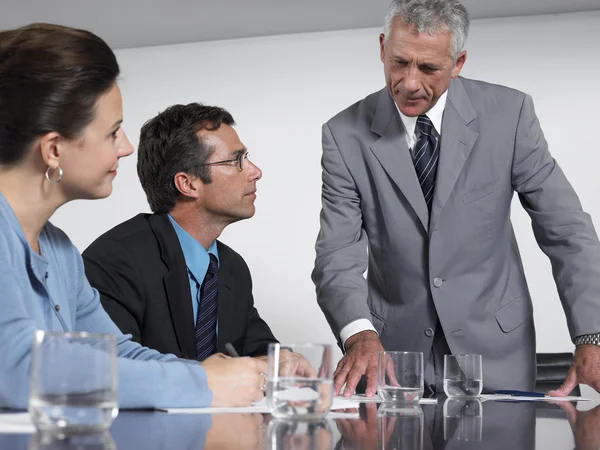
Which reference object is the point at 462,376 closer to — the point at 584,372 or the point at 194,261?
the point at 584,372

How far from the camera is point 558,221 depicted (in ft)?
8.32

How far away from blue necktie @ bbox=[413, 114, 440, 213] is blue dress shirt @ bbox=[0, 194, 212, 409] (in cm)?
107

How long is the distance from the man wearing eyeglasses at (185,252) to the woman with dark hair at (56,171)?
31.0 inches

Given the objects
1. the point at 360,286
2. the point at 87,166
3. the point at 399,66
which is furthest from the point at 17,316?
the point at 399,66

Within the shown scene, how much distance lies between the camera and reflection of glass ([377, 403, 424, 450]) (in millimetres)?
1044

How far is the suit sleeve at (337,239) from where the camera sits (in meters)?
2.50

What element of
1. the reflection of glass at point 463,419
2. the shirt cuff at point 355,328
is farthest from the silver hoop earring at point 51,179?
the shirt cuff at point 355,328

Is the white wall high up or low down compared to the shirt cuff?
up

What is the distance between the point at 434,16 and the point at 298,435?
163 cm

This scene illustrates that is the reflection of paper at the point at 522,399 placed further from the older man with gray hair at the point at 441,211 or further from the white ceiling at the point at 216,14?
the white ceiling at the point at 216,14

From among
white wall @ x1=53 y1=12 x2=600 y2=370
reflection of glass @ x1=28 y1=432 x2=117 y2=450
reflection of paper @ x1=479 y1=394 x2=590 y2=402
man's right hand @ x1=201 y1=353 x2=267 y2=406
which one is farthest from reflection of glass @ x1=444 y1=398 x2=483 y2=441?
white wall @ x1=53 y1=12 x2=600 y2=370

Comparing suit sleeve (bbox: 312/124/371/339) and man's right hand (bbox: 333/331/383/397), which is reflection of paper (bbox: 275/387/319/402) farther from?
suit sleeve (bbox: 312/124/371/339)

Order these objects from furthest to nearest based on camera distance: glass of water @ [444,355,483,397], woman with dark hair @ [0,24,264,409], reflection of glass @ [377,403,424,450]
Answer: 1. glass of water @ [444,355,483,397]
2. woman with dark hair @ [0,24,264,409]
3. reflection of glass @ [377,403,424,450]

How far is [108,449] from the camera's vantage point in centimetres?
88
